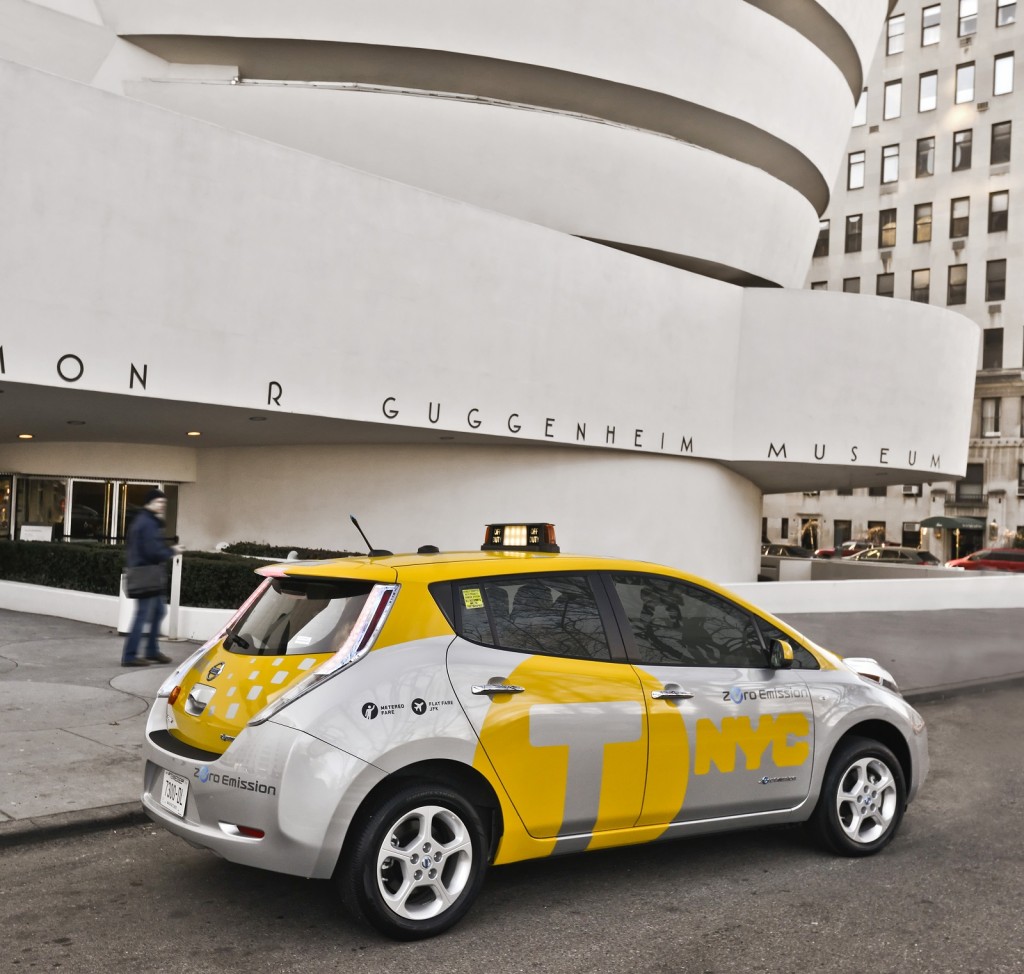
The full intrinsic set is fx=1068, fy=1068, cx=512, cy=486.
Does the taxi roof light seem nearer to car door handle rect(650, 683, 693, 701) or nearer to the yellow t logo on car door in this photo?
car door handle rect(650, 683, 693, 701)

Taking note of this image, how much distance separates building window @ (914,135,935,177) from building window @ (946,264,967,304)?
18.2 feet

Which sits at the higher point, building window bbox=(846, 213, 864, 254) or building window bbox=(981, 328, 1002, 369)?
building window bbox=(846, 213, 864, 254)

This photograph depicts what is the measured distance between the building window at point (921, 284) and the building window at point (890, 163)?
563 cm

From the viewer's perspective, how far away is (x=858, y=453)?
75.4 ft

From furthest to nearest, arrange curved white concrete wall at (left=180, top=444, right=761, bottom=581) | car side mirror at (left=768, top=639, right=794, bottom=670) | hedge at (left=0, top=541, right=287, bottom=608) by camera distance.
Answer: curved white concrete wall at (left=180, top=444, right=761, bottom=581) → hedge at (left=0, top=541, right=287, bottom=608) → car side mirror at (left=768, top=639, right=794, bottom=670)

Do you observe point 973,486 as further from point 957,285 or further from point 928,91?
point 928,91

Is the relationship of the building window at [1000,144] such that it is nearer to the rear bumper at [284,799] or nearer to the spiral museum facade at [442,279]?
the spiral museum facade at [442,279]

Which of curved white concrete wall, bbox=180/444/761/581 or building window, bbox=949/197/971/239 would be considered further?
building window, bbox=949/197/971/239

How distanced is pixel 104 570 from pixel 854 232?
55.6m

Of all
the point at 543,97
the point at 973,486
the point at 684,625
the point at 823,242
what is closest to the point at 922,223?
the point at 823,242

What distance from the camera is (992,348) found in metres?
56.8

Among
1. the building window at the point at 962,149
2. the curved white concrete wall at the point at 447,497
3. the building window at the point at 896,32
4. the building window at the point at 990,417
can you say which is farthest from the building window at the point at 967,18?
the curved white concrete wall at the point at 447,497

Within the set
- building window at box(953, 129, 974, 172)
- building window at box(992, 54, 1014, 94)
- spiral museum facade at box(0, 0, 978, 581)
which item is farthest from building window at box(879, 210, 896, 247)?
spiral museum facade at box(0, 0, 978, 581)

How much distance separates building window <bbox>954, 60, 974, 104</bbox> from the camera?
188 feet
